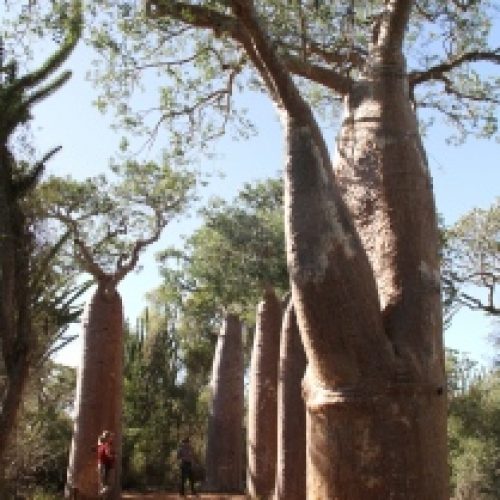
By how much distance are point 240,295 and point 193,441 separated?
3.18 m

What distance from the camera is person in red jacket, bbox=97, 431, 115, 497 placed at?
8969 mm

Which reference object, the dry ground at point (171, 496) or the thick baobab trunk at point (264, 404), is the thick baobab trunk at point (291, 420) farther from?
the dry ground at point (171, 496)

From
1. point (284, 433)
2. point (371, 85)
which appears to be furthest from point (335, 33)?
point (284, 433)

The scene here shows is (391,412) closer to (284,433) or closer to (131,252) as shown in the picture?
(284,433)

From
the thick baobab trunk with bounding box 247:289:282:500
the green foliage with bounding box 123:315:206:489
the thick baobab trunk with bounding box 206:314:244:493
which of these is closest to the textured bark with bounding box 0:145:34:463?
the thick baobab trunk with bounding box 247:289:282:500

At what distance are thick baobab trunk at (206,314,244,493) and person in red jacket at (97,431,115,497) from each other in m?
4.03

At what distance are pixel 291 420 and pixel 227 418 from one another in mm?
3993

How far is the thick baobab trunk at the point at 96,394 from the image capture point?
9.89 meters

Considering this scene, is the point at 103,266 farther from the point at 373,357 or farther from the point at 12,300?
the point at 373,357

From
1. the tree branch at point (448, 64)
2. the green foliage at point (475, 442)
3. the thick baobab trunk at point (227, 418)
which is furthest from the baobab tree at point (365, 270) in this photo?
the green foliage at point (475, 442)

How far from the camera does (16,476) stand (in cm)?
912

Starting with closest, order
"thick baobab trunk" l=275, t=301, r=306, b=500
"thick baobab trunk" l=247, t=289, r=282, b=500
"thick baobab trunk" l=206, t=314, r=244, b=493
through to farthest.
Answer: "thick baobab trunk" l=275, t=301, r=306, b=500
"thick baobab trunk" l=247, t=289, r=282, b=500
"thick baobab trunk" l=206, t=314, r=244, b=493

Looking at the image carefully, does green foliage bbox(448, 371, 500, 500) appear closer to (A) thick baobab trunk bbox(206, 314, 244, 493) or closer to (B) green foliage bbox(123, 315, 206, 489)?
(A) thick baobab trunk bbox(206, 314, 244, 493)

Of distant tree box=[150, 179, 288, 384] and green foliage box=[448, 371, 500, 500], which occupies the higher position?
distant tree box=[150, 179, 288, 384]
